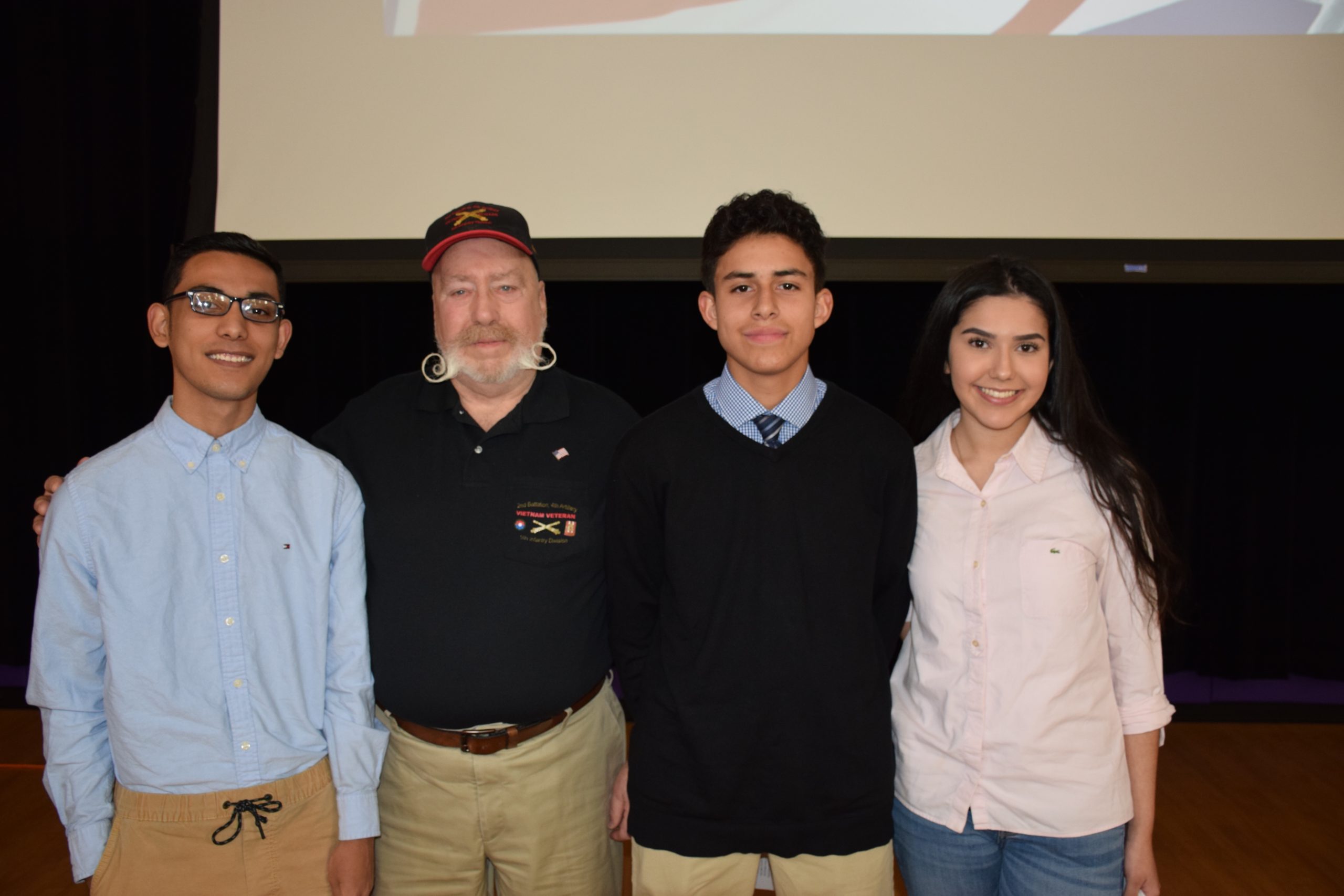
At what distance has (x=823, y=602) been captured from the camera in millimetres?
1282

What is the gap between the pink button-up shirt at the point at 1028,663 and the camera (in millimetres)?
1271

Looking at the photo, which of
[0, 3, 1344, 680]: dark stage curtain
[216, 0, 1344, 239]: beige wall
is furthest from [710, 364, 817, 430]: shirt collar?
[0, 3, 1344, 680]: dark stage curtain

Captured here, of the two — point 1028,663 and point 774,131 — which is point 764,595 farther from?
point 774,131

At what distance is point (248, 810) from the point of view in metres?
1.25

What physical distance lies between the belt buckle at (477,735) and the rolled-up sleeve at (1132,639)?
1.12 meters

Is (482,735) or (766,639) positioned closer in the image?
(766,639)

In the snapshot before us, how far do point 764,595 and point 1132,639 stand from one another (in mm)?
655

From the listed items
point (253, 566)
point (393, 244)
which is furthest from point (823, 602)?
point (393, 244)

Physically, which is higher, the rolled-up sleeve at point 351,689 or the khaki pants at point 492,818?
the rolled-up sleeve at point 351,689

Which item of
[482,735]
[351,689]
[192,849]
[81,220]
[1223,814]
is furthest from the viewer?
[81,220]

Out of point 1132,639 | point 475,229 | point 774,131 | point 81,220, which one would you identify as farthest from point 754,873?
point 81,220

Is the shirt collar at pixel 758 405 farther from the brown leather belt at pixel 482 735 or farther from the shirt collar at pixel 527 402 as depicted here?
the brown leather belt at pixel 482 735

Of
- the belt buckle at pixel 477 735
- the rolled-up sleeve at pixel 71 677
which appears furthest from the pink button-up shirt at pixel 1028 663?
the rolled-up sleeve at pixel 71 677

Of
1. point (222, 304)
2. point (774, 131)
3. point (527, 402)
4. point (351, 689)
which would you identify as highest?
point (774, 131)
